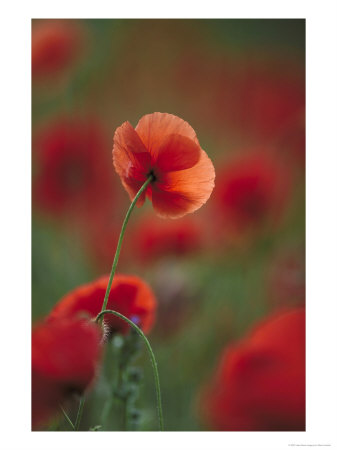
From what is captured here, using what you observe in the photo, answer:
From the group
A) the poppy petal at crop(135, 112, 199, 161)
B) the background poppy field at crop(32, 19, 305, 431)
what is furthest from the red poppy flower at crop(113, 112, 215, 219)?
the background poppy field at crop(32, 19, 305, 431)

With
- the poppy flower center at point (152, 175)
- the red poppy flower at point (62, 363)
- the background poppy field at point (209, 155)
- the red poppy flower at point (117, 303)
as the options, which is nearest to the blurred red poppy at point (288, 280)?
the background poppy field at point (209, 155)

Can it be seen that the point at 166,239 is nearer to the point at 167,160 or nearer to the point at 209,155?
the point at 209,155

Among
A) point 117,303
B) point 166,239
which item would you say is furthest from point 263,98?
point 117,303

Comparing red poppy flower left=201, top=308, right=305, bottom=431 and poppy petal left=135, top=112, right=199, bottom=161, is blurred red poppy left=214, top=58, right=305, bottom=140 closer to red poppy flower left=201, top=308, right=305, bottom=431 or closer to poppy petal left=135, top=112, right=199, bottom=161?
poppy petal left=135, top=112, right=199, bottom=161
